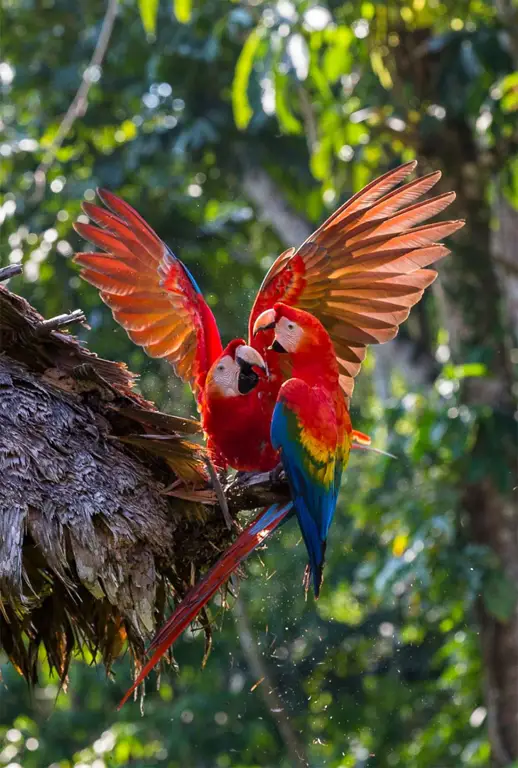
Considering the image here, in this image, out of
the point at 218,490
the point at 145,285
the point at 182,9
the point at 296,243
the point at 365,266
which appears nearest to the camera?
the point at 218,490

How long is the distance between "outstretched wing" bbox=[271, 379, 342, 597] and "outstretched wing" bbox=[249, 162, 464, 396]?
0.44 meters

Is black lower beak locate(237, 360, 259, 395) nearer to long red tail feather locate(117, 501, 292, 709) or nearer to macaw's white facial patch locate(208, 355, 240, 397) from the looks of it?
macaw's white facial patch locate(208, 355, 240, 397)

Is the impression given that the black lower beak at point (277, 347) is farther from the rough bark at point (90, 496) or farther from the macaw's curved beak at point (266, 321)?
the rough bark at point (90, 496)

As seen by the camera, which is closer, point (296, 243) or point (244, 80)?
point (244, 80)

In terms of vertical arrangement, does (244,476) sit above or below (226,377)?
below

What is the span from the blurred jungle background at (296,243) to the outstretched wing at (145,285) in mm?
662

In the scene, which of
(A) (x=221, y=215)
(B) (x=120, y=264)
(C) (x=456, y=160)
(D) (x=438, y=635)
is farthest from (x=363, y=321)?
(D) (x=438, y=635)

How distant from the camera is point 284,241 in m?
7.58

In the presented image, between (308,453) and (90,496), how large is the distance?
0.53 metres

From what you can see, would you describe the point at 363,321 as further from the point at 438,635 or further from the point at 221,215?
the point at 438,635

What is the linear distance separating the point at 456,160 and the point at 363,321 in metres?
3.32

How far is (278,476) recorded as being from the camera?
265cm

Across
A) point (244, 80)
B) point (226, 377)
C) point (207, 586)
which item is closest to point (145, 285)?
point (226, 377)

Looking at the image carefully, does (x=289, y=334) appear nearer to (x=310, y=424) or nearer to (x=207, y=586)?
(x=310, y=424)
